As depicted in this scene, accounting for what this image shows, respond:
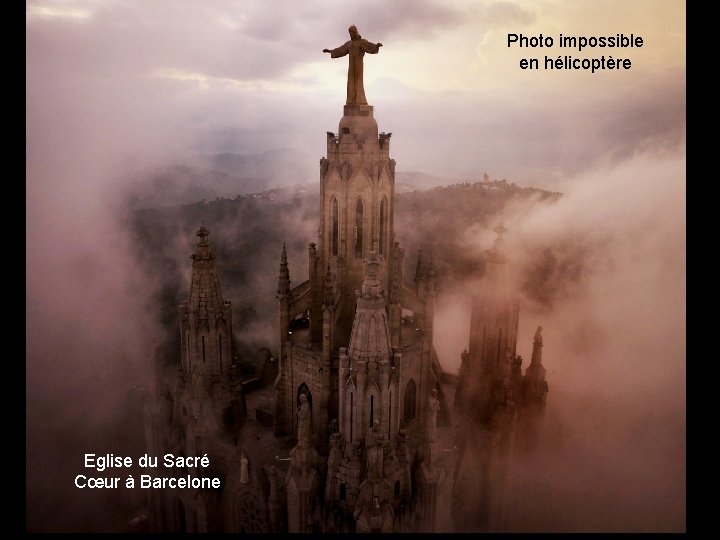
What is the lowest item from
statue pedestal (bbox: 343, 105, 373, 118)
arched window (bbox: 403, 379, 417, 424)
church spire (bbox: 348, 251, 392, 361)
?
arched window (bbox: 403, 379, 417, 424)

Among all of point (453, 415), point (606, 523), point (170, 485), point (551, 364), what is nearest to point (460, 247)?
point (551, 364)

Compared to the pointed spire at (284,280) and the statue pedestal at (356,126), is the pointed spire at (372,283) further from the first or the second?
the pointed spire at (284,280)

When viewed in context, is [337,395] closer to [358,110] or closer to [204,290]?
[204,290]

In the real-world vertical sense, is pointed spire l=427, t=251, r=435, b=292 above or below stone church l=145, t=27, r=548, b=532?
above

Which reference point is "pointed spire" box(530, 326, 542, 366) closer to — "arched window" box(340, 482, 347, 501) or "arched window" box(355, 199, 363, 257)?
"arched window" box(355, 199, 363, 257)

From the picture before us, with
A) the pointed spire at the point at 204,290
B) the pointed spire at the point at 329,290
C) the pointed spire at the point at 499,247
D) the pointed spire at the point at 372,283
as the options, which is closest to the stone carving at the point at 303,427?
the pointed spire at the point at 329,290

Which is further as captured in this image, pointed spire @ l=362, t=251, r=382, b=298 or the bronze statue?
the bronze statue

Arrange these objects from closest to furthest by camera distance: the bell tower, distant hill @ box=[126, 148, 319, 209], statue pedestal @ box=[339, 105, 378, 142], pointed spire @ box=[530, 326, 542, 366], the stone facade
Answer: the stone facade < statue pedestal @ box=[339, 105, 378, 142] < the bell tower < pointed spire @ box=[530, 326, 542, 366] < distant hill @ box=[126, 148, 319, 209]

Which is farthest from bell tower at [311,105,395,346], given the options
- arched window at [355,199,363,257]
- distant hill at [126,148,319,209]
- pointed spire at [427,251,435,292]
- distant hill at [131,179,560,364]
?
distant hill at [131,179,560,364]
